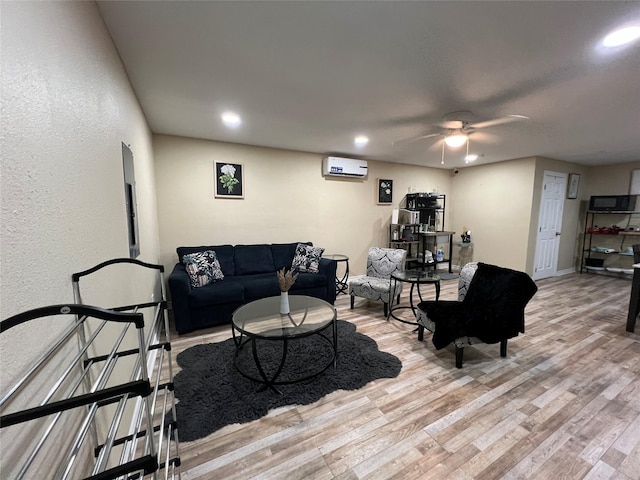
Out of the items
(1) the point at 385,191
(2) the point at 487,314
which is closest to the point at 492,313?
(2) the point at 487,314

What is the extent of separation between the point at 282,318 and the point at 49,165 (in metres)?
1.86

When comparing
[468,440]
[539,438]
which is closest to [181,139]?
[468,440]

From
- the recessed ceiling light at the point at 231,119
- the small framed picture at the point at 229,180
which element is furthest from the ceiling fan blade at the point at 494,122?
the small framed picture at the point at 229,180

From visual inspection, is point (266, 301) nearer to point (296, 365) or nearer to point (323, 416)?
point (296, 365)

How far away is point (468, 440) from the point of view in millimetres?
1632

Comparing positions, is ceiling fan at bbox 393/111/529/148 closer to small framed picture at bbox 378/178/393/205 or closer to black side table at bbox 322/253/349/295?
small framed picture at bbox 378/178/393/205

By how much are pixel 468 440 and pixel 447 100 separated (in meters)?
2.64

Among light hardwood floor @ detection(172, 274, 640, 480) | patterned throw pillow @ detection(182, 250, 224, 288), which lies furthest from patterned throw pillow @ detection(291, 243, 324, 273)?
light hardwood floor @ detection(172, 274, 640, 480)

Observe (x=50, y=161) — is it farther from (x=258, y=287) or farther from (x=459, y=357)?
(x=459, y=357)

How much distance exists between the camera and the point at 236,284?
10.8 feet

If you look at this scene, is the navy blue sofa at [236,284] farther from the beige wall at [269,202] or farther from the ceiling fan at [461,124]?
the ceiling fan at [461,124]

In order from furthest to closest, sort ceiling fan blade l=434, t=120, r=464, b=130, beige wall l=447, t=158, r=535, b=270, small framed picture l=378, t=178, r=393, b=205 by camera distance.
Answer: small framed picture l=378, t=178, r=393, b=205 → beige wall l=447, t=158, r=535, b=270 → ceiling fan blade l=434, t=120, r=464, b=130

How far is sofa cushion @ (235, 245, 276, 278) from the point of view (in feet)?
12.6

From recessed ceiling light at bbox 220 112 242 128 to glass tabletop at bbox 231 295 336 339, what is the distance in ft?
6.52
